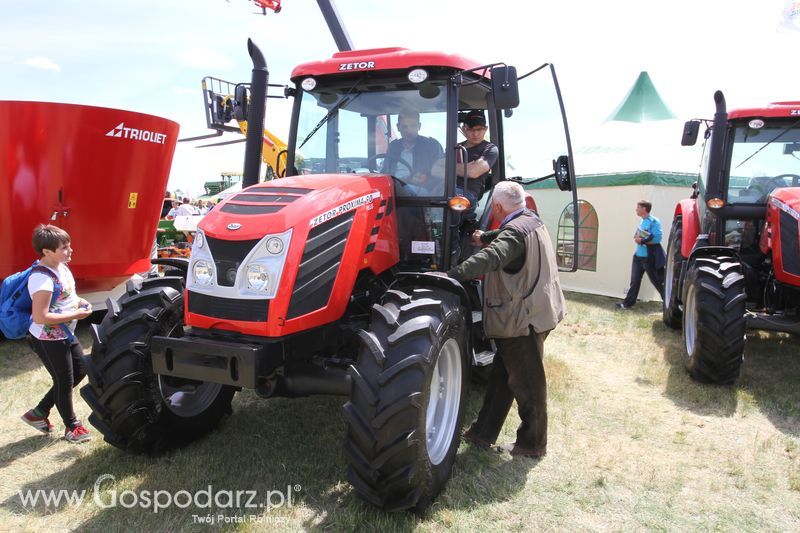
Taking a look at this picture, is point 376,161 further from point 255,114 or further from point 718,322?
point 718,322

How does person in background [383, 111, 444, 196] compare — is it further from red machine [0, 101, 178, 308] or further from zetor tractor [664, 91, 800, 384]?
red machine [0, 101, 178, 308]

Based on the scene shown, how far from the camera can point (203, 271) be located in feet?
10.2

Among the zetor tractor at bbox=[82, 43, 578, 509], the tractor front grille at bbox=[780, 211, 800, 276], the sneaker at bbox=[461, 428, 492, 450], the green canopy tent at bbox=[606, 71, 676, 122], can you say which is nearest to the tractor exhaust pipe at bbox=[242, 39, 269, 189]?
the zetor tractor at bbox=[82, 43, 578, 509]

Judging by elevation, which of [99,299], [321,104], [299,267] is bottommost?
[99,299]

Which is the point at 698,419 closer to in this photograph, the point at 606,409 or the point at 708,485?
the point at 606,409

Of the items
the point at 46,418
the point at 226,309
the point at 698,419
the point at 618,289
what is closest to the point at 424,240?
the point at 226,309

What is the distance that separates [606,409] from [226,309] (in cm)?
315

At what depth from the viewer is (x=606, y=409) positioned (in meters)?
4.71

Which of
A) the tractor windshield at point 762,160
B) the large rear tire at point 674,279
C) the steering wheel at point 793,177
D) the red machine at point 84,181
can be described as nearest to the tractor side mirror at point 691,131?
the tractor windshield at point 762,160

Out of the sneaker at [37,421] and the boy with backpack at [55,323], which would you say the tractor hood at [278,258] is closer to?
the boy with backpack at [55,323]

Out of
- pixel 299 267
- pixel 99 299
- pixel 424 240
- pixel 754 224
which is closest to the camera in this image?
pixel 299 267

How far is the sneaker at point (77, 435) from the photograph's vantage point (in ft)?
13.1

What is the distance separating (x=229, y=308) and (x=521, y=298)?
1.66 m

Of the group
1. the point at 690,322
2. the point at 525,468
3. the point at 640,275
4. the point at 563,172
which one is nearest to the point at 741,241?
the point at 690,322
